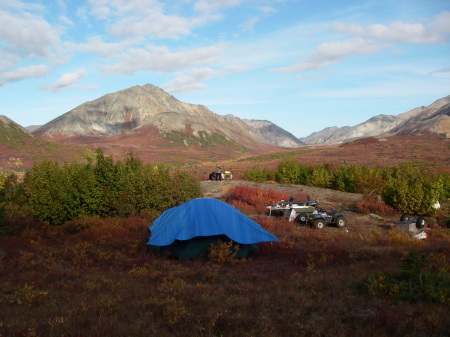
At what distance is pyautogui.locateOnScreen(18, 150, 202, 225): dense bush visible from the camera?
15758 mm

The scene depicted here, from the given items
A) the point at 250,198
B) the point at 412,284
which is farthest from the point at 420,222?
the point at 250,198

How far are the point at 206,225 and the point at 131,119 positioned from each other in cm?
13036

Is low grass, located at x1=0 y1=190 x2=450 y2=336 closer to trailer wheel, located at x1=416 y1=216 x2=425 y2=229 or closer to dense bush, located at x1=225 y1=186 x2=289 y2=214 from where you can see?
trailer wheel, located at x1=416 y1=216 x2=425 y2=229

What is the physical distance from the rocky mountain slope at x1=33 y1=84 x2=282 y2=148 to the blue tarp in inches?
4016

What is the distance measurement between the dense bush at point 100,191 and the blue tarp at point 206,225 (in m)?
5.58

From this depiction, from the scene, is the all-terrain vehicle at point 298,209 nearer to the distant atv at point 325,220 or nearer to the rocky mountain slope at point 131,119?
the distant atv at point 325,220

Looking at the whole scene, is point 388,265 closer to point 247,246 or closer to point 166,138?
point 247,246

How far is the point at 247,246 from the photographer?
11.4 m

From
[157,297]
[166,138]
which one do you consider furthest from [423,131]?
[157,297]

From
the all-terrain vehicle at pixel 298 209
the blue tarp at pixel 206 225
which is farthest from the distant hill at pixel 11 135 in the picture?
the blue tarp at pixel 206 225

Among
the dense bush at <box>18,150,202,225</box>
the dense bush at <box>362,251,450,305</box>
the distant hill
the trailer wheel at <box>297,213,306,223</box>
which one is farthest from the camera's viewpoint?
the distant hill

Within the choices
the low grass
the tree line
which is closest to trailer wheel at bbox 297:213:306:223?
the low grass

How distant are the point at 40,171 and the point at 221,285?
41.0ft

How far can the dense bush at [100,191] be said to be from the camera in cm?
1576
